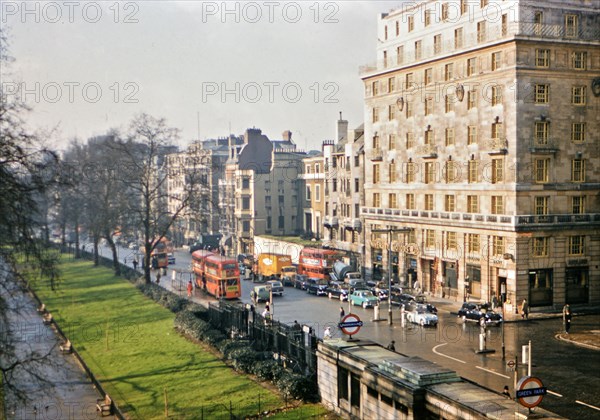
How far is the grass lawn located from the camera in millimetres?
33281

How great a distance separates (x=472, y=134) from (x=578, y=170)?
9420 millimetres

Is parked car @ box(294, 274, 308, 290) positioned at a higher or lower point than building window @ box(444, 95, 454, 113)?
lower

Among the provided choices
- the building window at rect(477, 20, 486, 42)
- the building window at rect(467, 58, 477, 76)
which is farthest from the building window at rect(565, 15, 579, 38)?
the building window at rect(467, 58, 477, 76)

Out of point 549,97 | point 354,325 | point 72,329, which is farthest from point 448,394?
point 549,97

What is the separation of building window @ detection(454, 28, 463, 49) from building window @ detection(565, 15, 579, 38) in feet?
30.4

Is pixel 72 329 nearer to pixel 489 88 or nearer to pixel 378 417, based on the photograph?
pixel 378 417

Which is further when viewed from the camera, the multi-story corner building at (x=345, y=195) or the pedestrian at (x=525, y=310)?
the multi-story corner building at (x=345, y=195)

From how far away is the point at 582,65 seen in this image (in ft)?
197

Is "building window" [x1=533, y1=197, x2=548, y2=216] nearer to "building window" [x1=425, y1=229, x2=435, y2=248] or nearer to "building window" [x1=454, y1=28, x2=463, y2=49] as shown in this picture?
"building window" [x1=425, y1=229, x2=435, y2=248]

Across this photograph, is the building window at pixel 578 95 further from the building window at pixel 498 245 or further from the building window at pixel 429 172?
the building window at pixel 429 172

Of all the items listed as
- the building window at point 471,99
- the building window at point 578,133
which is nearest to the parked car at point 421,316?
the building window at point 471,99

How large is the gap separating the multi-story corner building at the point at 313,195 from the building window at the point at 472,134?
117 ft

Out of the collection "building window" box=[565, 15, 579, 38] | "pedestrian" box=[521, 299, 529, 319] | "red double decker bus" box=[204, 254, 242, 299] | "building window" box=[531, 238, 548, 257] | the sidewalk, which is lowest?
the sidewalk

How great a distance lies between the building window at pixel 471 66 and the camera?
6254 cm
